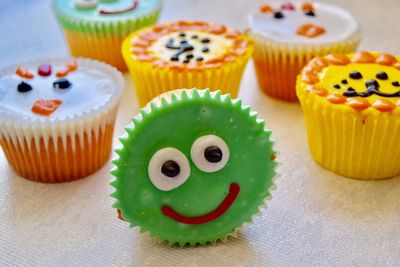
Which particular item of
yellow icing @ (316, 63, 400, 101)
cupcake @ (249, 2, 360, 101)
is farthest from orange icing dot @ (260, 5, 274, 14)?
yellow icing @ (316, 63, 400, 101)

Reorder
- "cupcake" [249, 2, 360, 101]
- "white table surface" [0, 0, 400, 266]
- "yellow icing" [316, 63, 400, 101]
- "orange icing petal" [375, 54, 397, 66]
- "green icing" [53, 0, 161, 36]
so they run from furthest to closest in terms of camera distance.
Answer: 1. "green icing" [53, 0, 161, 36]
2. "cupcake" [249, 2, 360, 101]
3. "orange icing petal" [375, 54, 397, 66]
4. "yellow icing" [316, 63, 400, 101]
5. "white table surface" [0, 0, 400, 266]

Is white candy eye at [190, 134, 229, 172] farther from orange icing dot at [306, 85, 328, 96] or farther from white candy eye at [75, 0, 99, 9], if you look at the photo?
white candy eye at [75, 0, 99, 9]

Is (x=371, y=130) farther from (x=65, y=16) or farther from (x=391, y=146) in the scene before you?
(x=65, y=16)

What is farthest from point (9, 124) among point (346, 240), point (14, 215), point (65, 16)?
point (346, 240)

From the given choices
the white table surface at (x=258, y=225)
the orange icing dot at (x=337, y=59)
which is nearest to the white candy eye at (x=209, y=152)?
the white table surface at (x=258, y=225)

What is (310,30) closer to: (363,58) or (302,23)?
(302,23)

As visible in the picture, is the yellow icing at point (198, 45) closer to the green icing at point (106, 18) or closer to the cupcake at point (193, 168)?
the green icing at point (106, 18)

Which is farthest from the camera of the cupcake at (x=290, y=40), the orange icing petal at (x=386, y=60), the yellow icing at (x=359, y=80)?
the cupcake at (x=290, y=40)
